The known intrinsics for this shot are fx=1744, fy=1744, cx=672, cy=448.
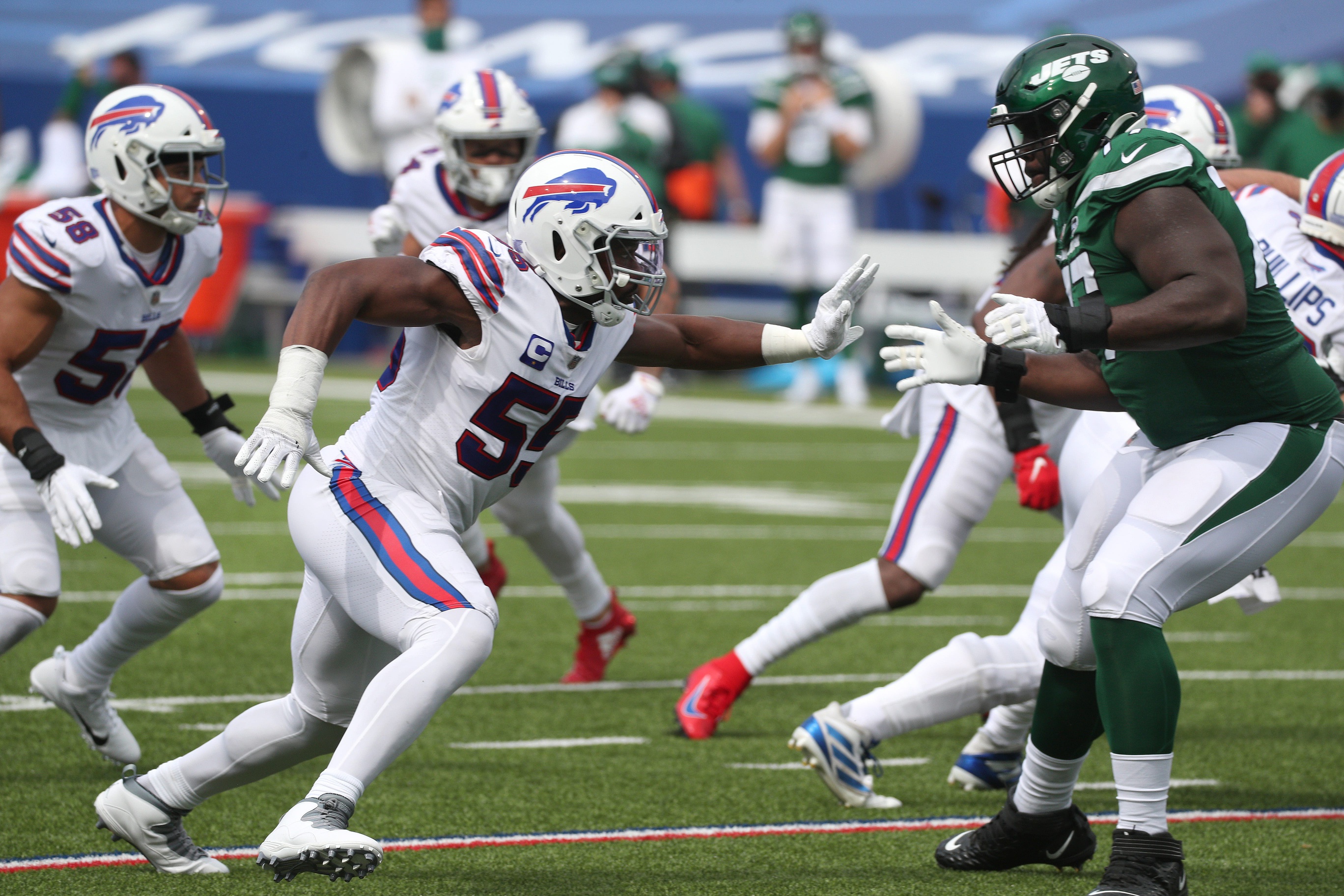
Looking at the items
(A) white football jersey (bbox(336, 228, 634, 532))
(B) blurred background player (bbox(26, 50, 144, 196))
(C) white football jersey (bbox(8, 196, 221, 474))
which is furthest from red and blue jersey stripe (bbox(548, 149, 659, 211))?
(B) blurred background player (bbox(26, 50, 144, 196))

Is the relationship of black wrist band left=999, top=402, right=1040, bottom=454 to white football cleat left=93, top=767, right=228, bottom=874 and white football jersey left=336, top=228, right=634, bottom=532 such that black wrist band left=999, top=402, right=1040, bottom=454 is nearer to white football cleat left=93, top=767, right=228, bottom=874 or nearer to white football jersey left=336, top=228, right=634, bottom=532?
white football jersey left=336, top=228, right=634, bottom=532

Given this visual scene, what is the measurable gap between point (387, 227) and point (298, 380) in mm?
2571

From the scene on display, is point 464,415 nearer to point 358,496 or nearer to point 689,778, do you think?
point 358,496

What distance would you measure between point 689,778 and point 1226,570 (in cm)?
165

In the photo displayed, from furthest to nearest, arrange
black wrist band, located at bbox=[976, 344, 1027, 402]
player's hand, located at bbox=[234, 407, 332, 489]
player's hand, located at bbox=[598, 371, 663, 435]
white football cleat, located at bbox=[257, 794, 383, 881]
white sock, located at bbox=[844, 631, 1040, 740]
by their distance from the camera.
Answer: player's hand, located at bbox=[598, 371, 663, 435]
white sock, located at bbox=[844, 631, 1040, 740]
black wrist band, located at bbox=[976, 344, 1027, 402]
player's hand, located at bbox=[234, 407, 332, 489]
white football cleat, located at bbox=[257, 794, 383, 881]

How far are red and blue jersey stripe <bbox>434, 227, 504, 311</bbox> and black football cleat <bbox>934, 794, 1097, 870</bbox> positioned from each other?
5.02 ft

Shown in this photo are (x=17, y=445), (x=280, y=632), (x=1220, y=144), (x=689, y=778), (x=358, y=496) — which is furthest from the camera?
(x=280, y=632)

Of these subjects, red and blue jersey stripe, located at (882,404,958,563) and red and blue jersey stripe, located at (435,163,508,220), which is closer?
red and blue jersey stripe, located at (882,404,958,563)

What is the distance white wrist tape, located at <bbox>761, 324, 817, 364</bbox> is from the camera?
3795mm

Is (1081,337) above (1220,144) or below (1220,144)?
above

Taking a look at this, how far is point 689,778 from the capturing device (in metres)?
4.51

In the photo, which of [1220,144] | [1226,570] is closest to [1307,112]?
[1220,144]

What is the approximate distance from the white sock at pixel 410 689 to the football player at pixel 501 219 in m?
2.26

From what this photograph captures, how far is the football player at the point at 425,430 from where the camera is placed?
328 cm
